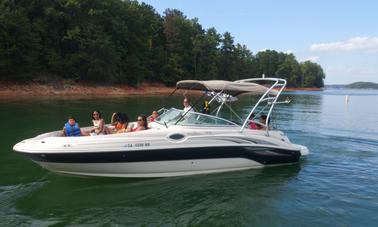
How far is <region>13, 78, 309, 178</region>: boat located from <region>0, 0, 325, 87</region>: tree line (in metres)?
37.8

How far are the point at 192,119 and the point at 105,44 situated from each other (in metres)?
49.8

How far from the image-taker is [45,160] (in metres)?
8.69

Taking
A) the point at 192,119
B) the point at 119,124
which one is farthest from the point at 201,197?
the point at 119,124

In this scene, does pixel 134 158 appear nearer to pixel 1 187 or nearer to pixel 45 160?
pixel 45 160

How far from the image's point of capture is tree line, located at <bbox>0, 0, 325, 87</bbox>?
151ft

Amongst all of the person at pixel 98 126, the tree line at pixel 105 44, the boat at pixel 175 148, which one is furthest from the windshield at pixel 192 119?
the tree line at pixel 105 44

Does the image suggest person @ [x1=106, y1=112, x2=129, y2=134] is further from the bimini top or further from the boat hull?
the bimini top

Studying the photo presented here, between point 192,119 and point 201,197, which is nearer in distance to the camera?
point 201,197

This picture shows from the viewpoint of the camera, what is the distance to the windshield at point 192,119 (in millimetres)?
10203

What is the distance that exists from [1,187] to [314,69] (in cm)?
18321

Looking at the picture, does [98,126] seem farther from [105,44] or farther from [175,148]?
[105,44]

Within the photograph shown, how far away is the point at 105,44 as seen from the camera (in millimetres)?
57281

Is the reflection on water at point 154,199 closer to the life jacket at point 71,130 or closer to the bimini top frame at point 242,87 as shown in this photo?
the life jacket at point 71,130

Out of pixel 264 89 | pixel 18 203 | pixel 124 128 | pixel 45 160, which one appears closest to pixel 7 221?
pixel 18 203
